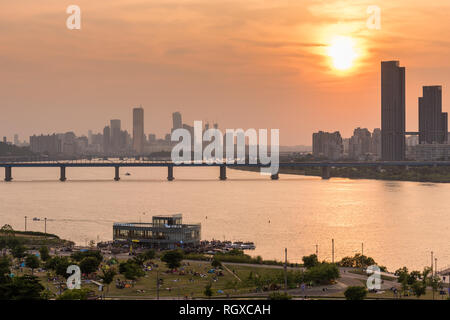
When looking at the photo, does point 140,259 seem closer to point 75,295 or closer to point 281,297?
point 75,295

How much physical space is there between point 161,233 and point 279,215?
1415cm

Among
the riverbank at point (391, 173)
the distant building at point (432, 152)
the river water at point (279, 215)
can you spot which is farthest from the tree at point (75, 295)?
the distant building at point (432, 152)

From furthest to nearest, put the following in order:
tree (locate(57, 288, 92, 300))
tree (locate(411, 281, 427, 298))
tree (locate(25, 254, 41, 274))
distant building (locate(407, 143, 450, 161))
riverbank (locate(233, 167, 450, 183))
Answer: distant building (locate(407, 143, 450, 161))
riverbank (locate(233, 167, 450, 183))
tree (locate(25, 254, 41, 274))
tree (locate(411, 281, 427, 298))
tree (locate(57, 288, 92, 300))

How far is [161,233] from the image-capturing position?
31.4 metres

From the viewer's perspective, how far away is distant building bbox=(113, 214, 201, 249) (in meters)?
31.0

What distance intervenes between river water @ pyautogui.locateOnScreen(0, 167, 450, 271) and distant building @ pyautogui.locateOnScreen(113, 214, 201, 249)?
3.11m

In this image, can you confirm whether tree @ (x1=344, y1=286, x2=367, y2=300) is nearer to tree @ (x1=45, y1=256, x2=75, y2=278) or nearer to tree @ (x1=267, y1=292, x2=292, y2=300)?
tree @ (x1=267, y1=292, x2=292, y2=300)

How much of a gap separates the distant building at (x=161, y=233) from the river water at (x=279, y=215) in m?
3.11

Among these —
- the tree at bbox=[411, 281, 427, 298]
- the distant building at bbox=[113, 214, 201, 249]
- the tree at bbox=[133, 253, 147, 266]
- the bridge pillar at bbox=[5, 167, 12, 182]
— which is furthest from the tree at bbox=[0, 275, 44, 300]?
the bridge pillar at bbox=[5, 167, 12, 182]

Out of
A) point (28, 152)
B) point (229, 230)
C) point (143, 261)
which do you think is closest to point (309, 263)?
point (143, 261)

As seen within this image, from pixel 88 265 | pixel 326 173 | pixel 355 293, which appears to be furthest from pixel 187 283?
pixel 326 173

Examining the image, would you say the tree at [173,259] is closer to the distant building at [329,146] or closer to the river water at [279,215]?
the river water at [279,215]

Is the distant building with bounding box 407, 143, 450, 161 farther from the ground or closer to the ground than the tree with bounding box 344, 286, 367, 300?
farther from the ground
